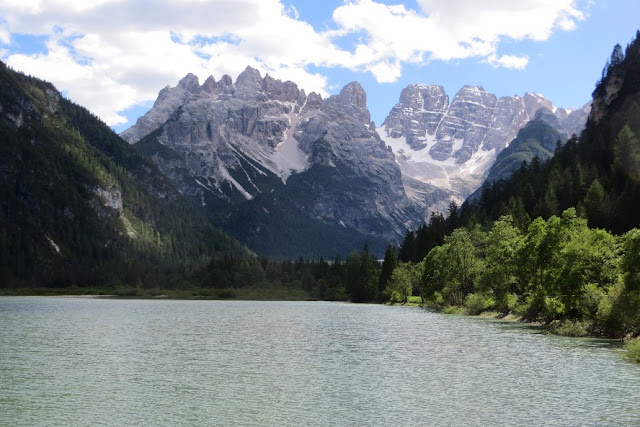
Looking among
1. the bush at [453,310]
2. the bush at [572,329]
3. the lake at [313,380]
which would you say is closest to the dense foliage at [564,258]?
the bush at [572,329]

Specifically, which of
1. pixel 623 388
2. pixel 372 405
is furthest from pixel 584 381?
pixel 372 405

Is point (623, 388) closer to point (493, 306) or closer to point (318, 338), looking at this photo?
point (318, 338)

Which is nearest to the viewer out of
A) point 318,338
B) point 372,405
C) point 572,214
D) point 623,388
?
point 372,405

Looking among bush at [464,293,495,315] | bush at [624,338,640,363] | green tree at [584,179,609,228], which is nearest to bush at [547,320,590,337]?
bush at [624,338,640,363]

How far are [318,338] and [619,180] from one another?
11972 centimetres

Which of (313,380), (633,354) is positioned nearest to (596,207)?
(633,354)

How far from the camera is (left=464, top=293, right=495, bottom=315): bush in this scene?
128375 mm

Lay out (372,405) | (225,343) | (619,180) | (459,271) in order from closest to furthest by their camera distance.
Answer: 1. (372,405)
2. (225,343)
3. (459,271)
4. (619,180)

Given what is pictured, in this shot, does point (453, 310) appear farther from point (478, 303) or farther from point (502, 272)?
point (502, 272)

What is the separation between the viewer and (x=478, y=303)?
421 ft

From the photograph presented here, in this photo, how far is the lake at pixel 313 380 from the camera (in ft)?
114

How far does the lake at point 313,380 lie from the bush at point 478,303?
4845 centimetres

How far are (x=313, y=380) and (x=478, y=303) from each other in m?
87.5

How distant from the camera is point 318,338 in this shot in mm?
79062
